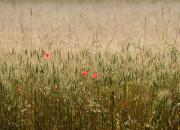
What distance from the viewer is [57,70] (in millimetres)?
Result: 2873

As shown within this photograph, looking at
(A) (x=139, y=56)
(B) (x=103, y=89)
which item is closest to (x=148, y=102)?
(B) (x=103, y=89)

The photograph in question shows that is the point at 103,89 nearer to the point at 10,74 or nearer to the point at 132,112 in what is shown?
→ the point at 132,112

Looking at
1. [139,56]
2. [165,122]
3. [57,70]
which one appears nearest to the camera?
[165,122]

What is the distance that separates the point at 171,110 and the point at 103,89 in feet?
1.33

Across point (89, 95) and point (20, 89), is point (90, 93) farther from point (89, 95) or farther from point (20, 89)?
point (20, 89)

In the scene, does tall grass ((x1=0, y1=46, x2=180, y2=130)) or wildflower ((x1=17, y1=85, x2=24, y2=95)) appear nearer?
tall grass ((x1=0, y1=46, x2=180, y2=130))

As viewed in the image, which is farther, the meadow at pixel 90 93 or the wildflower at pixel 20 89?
the wildflower at pixel 20 89

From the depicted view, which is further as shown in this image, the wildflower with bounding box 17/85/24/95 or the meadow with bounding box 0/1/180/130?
the wildflower with bounding box 17/85/24/95

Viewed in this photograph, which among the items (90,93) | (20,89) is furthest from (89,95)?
(20,89)

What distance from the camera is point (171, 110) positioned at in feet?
8.95

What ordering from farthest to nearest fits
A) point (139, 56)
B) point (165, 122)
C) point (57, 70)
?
point (139, 56) < point (57, 70) < point (165, 122)

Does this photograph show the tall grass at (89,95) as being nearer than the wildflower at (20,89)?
Yes

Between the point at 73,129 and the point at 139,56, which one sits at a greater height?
the point at 139,56

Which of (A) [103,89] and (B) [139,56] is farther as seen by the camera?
(B) [139,56]
